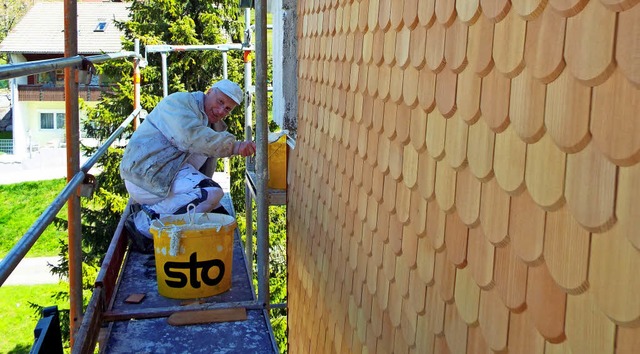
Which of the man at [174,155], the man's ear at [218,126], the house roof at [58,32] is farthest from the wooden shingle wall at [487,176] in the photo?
the house roof at [58,32]

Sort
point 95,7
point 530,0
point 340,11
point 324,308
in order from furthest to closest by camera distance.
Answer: point 95,7
point 324,308
point 340,11
point 530,0

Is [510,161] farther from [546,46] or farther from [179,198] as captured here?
[179,198]

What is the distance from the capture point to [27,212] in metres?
27.7

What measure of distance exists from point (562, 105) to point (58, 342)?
4.94 ft

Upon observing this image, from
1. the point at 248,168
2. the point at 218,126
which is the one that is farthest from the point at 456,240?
the point at 248,168

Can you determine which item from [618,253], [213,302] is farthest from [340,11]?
[618,253]

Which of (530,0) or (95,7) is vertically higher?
(95,7)

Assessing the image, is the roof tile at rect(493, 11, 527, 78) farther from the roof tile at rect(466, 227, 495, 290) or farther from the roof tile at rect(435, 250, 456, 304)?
the roof tile at rect(435, 250, 456, 304)

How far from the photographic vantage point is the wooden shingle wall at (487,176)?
4.03 feet

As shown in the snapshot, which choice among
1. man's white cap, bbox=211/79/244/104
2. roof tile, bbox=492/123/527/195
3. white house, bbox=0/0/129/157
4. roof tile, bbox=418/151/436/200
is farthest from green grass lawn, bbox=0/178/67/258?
roof tile, bbox=492/123/527/195

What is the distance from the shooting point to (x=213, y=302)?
13.9 feet

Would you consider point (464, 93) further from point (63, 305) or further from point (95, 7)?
point (95, 7)

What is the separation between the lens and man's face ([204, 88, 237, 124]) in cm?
538

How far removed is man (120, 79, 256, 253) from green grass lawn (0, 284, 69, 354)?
46.2 feet
